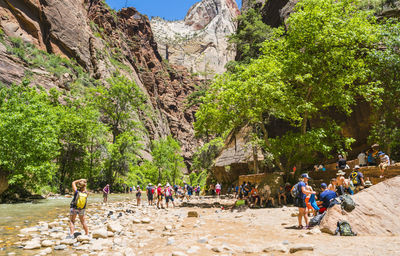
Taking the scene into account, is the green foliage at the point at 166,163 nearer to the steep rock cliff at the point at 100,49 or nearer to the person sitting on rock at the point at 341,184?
the steep rock cliff at the point at 100,49

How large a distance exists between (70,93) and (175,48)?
93.7 meters

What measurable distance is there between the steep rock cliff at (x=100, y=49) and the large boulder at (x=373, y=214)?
35.2m

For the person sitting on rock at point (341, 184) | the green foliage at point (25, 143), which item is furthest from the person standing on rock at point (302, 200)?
the green foliage at point (25, 143)

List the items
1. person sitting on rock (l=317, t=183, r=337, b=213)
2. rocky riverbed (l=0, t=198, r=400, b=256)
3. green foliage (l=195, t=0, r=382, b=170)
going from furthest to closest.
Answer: green foliage (l=195, t=0, r=382, b=170) < person sitting on rock (l=317, t=183, r=337, b=213) < rocky riverbed (l=0, t=198, r=400, b=256)

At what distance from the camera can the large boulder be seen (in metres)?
6.44

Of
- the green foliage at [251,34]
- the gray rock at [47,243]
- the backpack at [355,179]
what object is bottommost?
the gray rock at [47,243]

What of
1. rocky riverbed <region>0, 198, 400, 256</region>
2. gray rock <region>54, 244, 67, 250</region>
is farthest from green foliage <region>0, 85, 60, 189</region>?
gray rock <region>54, 244, 67, 250</region>

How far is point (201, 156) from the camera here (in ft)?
143

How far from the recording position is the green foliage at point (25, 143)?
1780cm

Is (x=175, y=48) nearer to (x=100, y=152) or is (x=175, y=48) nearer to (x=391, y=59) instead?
(x=100, y=152)

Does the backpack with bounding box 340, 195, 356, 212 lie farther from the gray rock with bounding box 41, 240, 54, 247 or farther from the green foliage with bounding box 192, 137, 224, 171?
the green foliage with bounding box 192, 137, 224, 171

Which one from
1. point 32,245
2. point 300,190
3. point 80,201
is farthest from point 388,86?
point 32,245

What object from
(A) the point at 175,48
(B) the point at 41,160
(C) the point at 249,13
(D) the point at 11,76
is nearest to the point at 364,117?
(C) the point at 249,13

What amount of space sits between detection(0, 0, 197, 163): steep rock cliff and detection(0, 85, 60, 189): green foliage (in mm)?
13534
